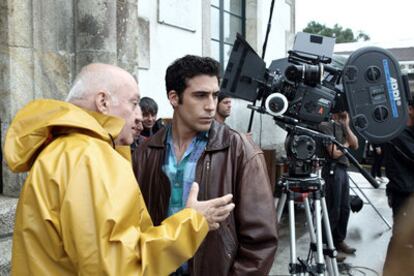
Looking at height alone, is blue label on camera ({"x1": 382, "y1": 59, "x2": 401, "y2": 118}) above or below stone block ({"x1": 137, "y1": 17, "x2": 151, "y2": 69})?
below

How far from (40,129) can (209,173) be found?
0.76 metres

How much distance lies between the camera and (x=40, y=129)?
124cm

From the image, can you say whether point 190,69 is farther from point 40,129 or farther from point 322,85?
point 322,85

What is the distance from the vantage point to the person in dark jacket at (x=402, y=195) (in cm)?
321

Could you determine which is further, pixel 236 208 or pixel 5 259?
pixel 5 259

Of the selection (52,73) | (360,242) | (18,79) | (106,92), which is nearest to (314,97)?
(106,92)

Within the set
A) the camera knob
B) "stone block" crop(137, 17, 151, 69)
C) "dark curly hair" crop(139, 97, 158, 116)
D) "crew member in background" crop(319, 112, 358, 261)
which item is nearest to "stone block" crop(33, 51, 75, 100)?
"dark curly hair" crop(139, 97, 158, 116)

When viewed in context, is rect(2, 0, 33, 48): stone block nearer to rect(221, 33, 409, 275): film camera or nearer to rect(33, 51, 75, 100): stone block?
rect(33, 51, 75, 100): stone block

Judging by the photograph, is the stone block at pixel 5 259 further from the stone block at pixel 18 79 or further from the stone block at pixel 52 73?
the stone block at pixel 52 73

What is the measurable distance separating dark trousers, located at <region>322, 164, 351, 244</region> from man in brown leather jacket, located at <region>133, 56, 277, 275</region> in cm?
288

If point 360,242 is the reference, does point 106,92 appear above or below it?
above

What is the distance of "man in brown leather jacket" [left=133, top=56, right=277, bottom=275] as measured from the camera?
1742 mm

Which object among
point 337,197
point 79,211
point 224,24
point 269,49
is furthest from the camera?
point 269,49

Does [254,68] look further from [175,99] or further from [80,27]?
[80,27]
